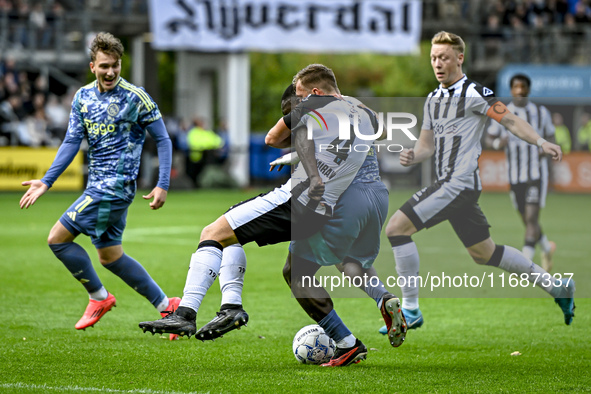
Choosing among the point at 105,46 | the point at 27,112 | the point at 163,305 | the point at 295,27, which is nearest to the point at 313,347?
the point at 163,305

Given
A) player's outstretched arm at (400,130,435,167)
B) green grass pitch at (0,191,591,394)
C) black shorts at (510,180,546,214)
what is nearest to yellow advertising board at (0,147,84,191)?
green grass pitch at (0,191,591,394)

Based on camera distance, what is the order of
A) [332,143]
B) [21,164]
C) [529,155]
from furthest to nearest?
[21,164], [529,155], [332,143]

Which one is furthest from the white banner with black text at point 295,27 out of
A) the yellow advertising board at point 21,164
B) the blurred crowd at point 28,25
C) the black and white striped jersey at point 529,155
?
the black and white striped jersey at point 529,155

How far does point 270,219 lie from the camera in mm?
5387

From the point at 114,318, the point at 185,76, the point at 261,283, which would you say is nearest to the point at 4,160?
the point at 185,76

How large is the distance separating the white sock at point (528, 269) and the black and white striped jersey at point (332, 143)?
1.71m

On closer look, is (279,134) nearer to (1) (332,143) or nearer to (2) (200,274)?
(1) (332,143)

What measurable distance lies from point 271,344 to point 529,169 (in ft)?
15.9

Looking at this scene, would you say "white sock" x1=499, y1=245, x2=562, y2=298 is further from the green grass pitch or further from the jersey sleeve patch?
the jersey sleeve patch

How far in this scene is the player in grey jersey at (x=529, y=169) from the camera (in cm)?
948

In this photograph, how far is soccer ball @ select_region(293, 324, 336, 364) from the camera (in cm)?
561

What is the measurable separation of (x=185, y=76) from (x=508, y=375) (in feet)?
86.2

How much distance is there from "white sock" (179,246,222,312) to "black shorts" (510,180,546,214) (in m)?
5.57

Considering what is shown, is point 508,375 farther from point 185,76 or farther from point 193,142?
point 185,76
